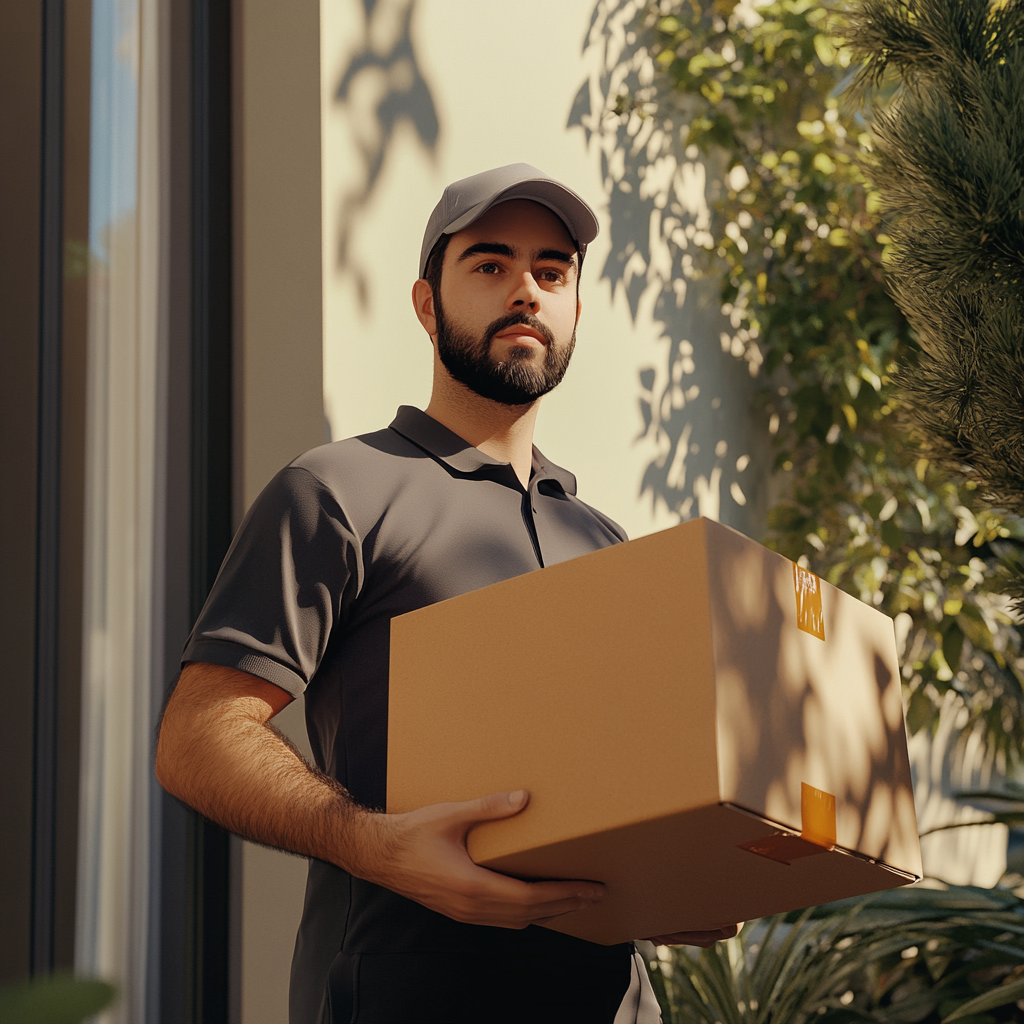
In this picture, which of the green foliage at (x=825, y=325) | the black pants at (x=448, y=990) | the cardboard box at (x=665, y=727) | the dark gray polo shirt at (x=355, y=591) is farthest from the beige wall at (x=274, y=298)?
the green foliage at (x=825, y=325)

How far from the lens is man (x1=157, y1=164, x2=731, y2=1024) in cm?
116

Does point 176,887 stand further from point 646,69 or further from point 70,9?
point 646,69

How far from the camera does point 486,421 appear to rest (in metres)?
1.72

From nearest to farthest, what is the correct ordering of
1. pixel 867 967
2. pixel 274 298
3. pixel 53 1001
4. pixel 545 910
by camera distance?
pixel 53 1001
pixel 545 910
pixel 274 298
pixel 867 967

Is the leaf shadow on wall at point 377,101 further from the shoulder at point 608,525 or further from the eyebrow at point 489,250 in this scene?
the shoulder at point 608,525

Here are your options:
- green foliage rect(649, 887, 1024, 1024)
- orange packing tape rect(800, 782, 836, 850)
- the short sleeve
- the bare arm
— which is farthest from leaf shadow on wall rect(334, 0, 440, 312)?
green foliage rect(649, 887, 1024, 1024)

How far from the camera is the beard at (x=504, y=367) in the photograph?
167cm

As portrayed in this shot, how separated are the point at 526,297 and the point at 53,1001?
133 centimetres

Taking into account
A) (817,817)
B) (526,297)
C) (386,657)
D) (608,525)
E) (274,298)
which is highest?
(274,298)

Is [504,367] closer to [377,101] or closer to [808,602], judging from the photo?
[808,602]

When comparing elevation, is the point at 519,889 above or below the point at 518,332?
below

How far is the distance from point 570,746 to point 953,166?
129 centimetres

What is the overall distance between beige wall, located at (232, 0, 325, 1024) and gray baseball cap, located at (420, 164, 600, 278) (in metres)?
0.37

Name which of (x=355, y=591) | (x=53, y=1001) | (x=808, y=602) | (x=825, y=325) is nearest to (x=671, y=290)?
(x=825, y=325)
